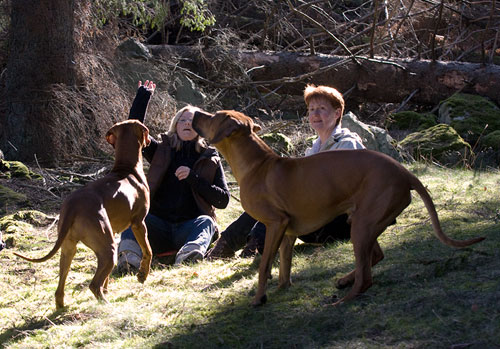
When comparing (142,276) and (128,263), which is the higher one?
(142,276)

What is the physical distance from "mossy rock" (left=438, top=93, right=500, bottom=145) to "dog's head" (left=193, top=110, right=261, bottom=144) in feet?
26.0

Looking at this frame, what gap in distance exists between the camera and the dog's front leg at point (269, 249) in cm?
465

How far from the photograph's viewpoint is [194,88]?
44.9 feet

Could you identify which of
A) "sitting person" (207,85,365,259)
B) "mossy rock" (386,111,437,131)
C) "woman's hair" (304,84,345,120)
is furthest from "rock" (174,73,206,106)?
"woman's hair" (304,84,345,120)

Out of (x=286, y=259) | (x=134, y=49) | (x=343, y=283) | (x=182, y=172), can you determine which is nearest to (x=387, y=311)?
(x=343, y=283)

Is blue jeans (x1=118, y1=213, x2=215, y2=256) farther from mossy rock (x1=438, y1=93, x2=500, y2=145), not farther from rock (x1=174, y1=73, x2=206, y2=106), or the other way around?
mossy rock (x1=438, y1=93, x2=500, y2=145)

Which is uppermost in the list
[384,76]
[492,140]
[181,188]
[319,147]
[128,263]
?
[384,76]

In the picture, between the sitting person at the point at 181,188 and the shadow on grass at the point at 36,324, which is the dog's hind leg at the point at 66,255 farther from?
the sitting person at the point at 181,188

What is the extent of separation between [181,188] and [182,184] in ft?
0.16

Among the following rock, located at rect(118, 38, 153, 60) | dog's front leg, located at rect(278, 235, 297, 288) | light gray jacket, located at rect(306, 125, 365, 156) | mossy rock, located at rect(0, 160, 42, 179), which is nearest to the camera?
dog's front leg, located at rect(278, 235, 297, 288)

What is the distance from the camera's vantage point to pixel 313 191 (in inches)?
182

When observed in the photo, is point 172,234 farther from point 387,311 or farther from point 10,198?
point 10,198

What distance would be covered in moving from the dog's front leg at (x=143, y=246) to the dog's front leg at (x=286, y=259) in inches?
55.4

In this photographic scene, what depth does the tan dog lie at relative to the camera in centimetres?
431
